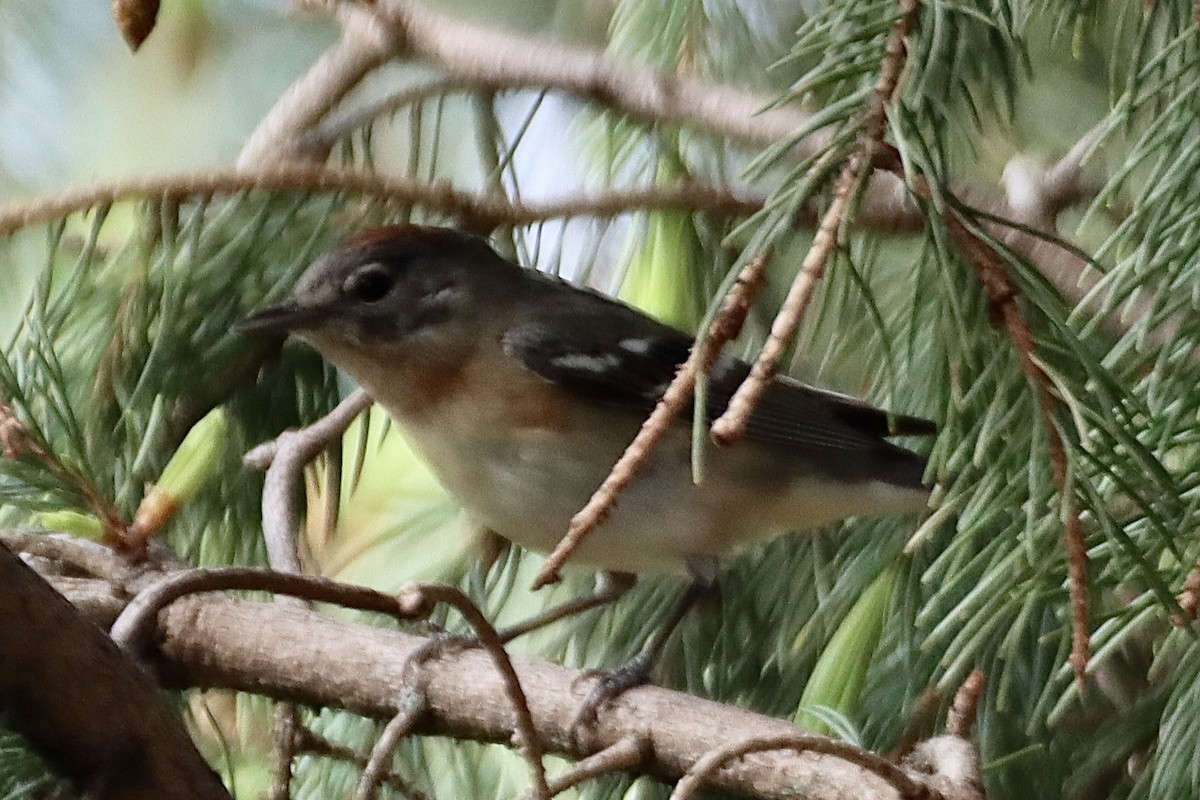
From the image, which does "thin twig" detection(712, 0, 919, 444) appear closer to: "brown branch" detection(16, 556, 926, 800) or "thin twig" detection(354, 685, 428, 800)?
"thin twig" detection(354, 685, 428, 800)

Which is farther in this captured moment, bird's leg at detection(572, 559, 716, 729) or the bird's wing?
the bird's wing

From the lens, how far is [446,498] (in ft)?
5.78

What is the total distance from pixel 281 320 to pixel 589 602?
17.9 inches

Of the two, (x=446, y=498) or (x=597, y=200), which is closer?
(x=597, y=200)

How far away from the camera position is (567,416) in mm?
1483

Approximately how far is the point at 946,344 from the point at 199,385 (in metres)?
0.80

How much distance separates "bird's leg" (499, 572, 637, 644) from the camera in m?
1.44

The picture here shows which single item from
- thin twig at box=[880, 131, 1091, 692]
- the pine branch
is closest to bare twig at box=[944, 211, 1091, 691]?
thin twig at box=[880, 131, 1091, 692]

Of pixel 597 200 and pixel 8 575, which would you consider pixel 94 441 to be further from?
pixel 8 575

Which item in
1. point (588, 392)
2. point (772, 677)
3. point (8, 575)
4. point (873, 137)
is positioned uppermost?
point (588, 392)

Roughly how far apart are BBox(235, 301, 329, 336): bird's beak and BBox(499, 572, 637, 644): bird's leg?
1.18ft

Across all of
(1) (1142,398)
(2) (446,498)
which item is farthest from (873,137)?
(2) (446,498)

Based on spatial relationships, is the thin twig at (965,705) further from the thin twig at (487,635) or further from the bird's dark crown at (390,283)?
the bird's dark crown at (390,283)

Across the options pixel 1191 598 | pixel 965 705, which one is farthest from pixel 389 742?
pixel 1191 598
